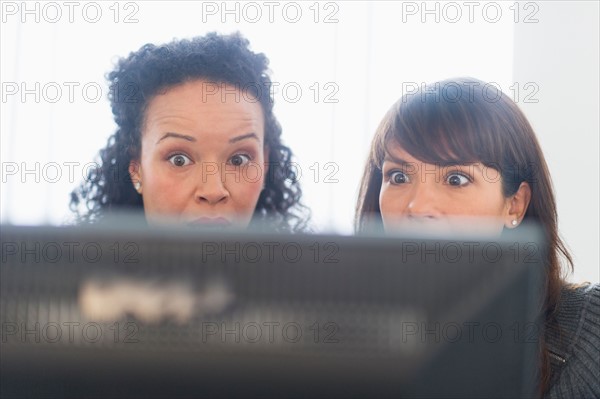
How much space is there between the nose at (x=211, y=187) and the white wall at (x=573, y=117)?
4.51ft

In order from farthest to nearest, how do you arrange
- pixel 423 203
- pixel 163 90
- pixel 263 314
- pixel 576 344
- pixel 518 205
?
pixel 163 90 < pixel 518 205 < pixel 423 203 < pixel 576 344 < pixel 263 314

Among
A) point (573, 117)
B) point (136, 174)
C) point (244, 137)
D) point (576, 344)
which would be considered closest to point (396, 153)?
point (244, 137)

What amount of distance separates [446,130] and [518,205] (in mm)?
177

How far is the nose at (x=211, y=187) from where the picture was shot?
117cm

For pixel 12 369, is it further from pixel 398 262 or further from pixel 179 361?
pixel 398 262

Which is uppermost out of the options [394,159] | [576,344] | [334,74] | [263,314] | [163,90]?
[334,74]

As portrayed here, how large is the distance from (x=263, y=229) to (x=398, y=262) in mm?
70

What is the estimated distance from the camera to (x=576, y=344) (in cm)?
88

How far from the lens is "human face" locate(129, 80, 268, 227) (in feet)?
3.92

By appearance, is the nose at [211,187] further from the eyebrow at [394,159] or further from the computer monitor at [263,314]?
the computer monitor at [263,314]

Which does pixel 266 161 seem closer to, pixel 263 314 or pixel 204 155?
pixel 204 155

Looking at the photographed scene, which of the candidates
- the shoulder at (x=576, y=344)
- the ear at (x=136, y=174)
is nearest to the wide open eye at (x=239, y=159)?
the ear at (x=136, y=174)

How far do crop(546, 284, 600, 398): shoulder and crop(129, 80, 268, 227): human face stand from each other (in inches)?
19.3

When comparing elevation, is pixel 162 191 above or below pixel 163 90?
→ below
